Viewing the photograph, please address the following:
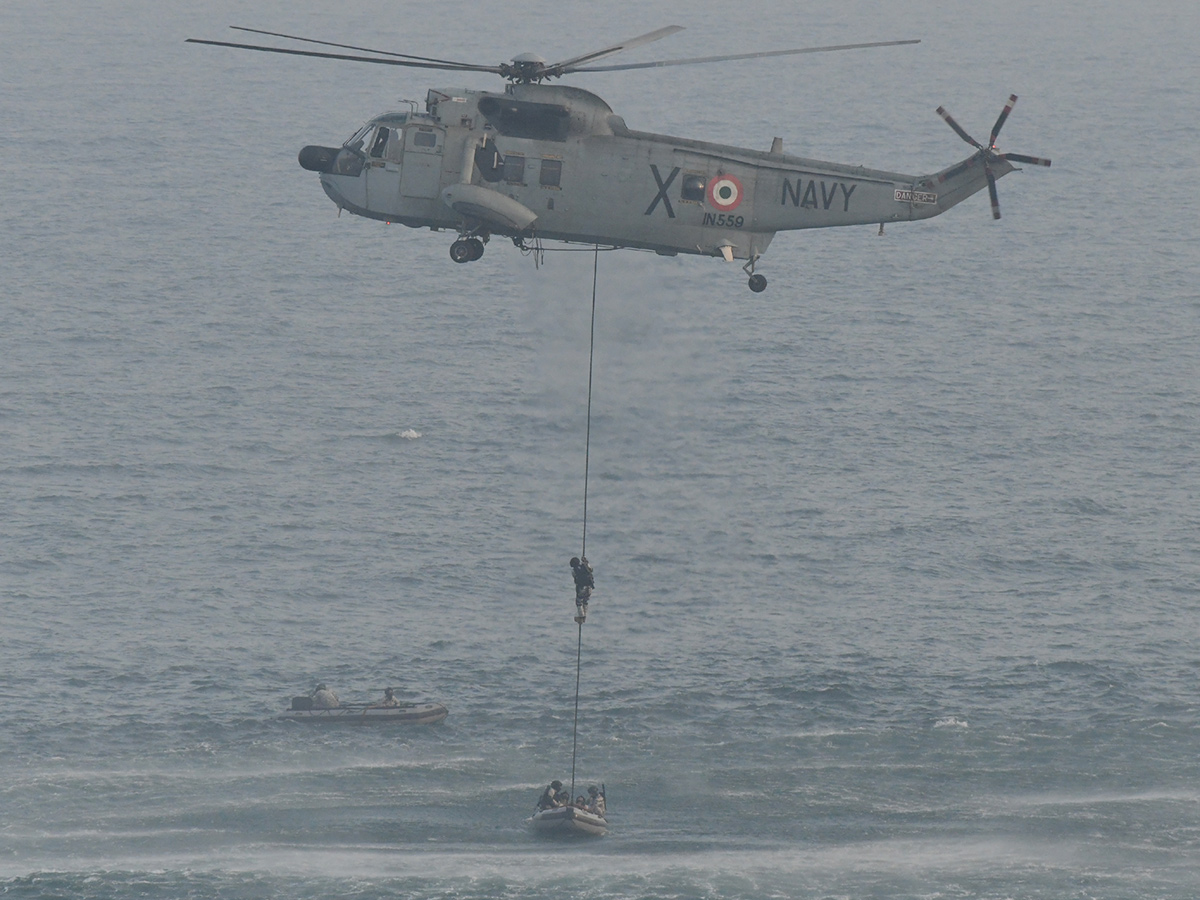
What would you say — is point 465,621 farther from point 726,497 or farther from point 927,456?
point 927,456

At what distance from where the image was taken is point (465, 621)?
143500mm

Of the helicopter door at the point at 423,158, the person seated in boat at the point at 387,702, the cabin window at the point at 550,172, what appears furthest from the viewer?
the person seated in boat at the point at 387,702

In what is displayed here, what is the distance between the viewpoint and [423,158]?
67875 mm

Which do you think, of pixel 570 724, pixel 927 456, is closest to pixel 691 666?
pixel 570 724

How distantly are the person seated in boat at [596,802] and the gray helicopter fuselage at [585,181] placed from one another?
5816cm

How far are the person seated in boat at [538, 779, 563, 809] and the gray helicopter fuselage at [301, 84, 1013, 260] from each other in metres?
56.4

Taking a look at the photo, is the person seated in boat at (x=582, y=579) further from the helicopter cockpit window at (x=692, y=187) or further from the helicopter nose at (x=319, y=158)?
the helicopter nose at (x=319, y=158)

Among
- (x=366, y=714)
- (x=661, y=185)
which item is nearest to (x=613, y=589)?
(x=366, y=714)

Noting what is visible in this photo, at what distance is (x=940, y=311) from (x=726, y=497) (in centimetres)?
4959

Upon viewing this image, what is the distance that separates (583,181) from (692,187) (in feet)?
13.2

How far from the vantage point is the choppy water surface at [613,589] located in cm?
11906

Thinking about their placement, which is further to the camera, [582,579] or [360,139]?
[582,579]

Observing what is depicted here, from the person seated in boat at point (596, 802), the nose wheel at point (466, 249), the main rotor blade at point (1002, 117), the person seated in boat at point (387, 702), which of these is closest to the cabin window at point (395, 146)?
the nose wheel at point (466, 249)

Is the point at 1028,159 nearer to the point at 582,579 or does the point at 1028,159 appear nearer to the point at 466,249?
the point at 466,249
